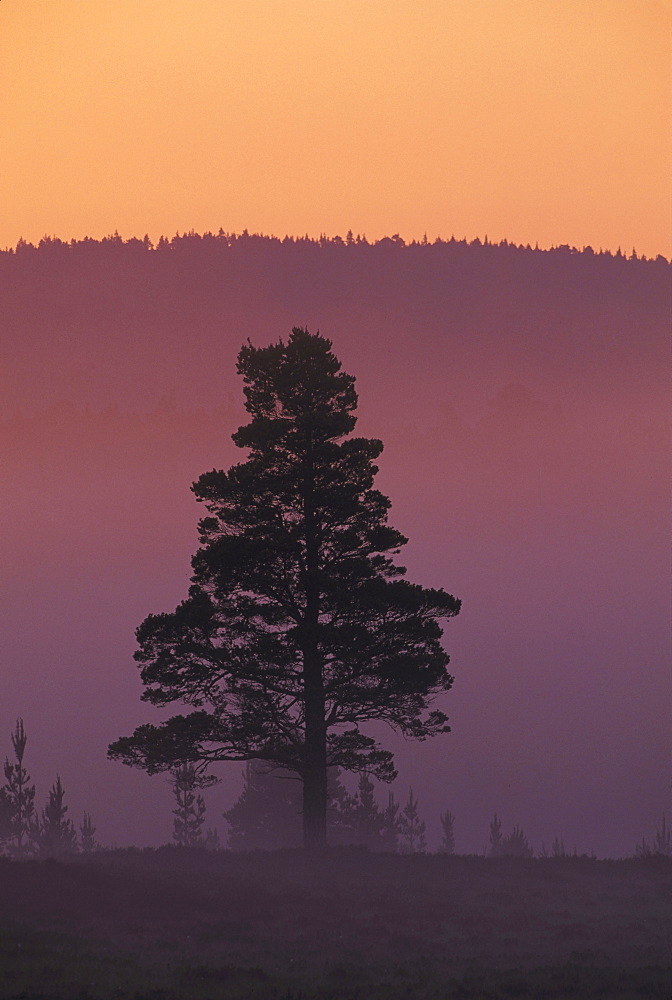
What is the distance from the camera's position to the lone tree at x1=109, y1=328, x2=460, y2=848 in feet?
129

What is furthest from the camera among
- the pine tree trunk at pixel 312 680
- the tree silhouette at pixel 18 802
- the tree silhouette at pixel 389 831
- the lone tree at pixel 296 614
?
the tree silhouette at pixel 389 831

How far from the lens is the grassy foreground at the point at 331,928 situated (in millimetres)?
25922

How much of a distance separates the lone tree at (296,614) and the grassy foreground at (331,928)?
3.48m

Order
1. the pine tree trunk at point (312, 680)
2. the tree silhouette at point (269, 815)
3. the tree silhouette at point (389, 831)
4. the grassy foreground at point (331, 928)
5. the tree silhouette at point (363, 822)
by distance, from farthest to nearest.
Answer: the tree silhouette at point (389, 831)
the tree silhouette at point (363, 822)
the tree silhouette at point (269, 815)
the pine tree trunk at point (312, 680)
the grassy foreground at point (331, 928)

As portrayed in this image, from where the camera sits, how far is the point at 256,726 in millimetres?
40031

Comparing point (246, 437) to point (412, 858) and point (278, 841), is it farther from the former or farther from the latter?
point (278, 841)

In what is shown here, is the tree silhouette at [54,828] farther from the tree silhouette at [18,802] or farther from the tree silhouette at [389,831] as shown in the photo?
the tree silhouette at [389,831]

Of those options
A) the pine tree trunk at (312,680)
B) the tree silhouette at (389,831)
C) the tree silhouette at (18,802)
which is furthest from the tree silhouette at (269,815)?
the pine tree trunk at (312,680)

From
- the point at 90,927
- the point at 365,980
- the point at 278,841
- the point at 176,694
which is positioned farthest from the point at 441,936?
the point at 278,841

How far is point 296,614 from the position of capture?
39.8 meters

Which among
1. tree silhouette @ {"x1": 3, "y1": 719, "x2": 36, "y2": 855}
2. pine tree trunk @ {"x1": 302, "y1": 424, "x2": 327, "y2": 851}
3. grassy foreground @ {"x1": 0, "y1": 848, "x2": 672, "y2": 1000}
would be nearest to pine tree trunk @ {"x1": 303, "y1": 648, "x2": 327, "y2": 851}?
pine tree trunk @ {"x1": 302, "y1": 424, "x2": 327, "y2": 851}

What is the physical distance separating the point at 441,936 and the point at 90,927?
8.01 m

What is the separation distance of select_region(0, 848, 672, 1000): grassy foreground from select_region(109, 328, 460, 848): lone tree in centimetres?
348

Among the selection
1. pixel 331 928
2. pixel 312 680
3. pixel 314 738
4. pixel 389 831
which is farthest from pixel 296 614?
pixel 389 831
